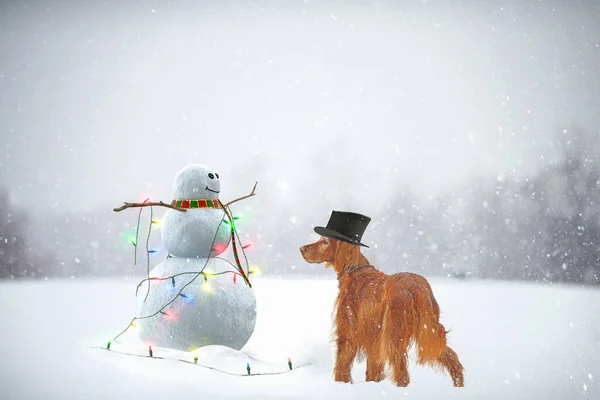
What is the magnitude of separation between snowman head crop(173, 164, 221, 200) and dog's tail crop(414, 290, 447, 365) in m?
2.25

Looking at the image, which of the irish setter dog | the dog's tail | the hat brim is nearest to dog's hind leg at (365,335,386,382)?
the irish setter dog

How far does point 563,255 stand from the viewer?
12.2 metres

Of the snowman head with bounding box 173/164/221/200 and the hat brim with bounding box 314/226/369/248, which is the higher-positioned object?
the snowman head with bounding box 173/164/221/200

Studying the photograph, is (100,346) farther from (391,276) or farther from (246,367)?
(391,276)

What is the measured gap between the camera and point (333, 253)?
14.5ft

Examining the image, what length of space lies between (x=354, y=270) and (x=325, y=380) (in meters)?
0.89

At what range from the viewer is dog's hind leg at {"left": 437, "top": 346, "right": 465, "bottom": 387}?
418 cm

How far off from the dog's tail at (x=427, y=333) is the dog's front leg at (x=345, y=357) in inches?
19.1

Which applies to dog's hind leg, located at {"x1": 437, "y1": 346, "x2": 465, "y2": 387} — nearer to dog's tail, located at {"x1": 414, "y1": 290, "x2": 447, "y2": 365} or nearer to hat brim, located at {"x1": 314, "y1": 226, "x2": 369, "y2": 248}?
dog's tail, located at {"x1": 414, "y1": 290, "x2": 447, "y2": 365}

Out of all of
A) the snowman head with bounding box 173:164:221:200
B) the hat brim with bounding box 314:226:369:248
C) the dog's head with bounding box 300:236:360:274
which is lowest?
the dog's head with bounding box 300:236:360:274

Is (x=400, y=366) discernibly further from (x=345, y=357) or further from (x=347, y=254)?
(x=347, y=254)

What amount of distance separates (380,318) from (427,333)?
35 cm

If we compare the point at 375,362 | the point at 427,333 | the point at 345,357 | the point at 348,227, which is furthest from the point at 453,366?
the point at 348,227

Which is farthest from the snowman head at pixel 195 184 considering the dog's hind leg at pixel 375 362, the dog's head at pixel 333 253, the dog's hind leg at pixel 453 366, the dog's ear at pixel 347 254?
the dog's hind leg at pixel 453 366
